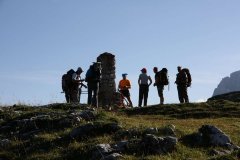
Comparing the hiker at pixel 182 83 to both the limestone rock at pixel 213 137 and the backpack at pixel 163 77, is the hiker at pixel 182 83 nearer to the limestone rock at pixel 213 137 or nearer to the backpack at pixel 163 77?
the backpack at pixel 163 77

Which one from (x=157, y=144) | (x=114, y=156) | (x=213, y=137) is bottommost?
(x=114, y=156)

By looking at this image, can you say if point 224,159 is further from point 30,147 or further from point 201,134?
point 30,147

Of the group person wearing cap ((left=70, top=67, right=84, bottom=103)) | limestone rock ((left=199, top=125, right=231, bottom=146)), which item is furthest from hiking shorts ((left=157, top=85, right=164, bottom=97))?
limestone rock ((left=199, top=125, right=231, bottom=146))

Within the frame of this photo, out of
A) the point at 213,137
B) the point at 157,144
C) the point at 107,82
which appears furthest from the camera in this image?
the point at 107,82

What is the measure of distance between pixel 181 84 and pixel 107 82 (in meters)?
6.08

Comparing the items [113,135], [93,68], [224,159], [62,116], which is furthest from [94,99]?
[224,159]

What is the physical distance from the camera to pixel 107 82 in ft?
113

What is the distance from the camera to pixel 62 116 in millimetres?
17391

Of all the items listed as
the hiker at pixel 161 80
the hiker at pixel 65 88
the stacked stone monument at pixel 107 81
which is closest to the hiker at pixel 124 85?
the hiker at pixel 161 80

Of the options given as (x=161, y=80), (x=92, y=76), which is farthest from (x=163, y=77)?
(x=92, y=76)

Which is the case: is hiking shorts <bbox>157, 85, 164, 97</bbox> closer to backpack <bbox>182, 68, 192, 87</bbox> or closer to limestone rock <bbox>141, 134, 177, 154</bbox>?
backpack <bbox>182, 68, 192, 87</bbox>

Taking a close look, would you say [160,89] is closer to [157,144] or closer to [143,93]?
[143,93]

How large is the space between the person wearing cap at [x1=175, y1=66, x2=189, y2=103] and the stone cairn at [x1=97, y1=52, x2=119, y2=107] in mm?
4399

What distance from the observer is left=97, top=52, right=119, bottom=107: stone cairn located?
33656 mm
